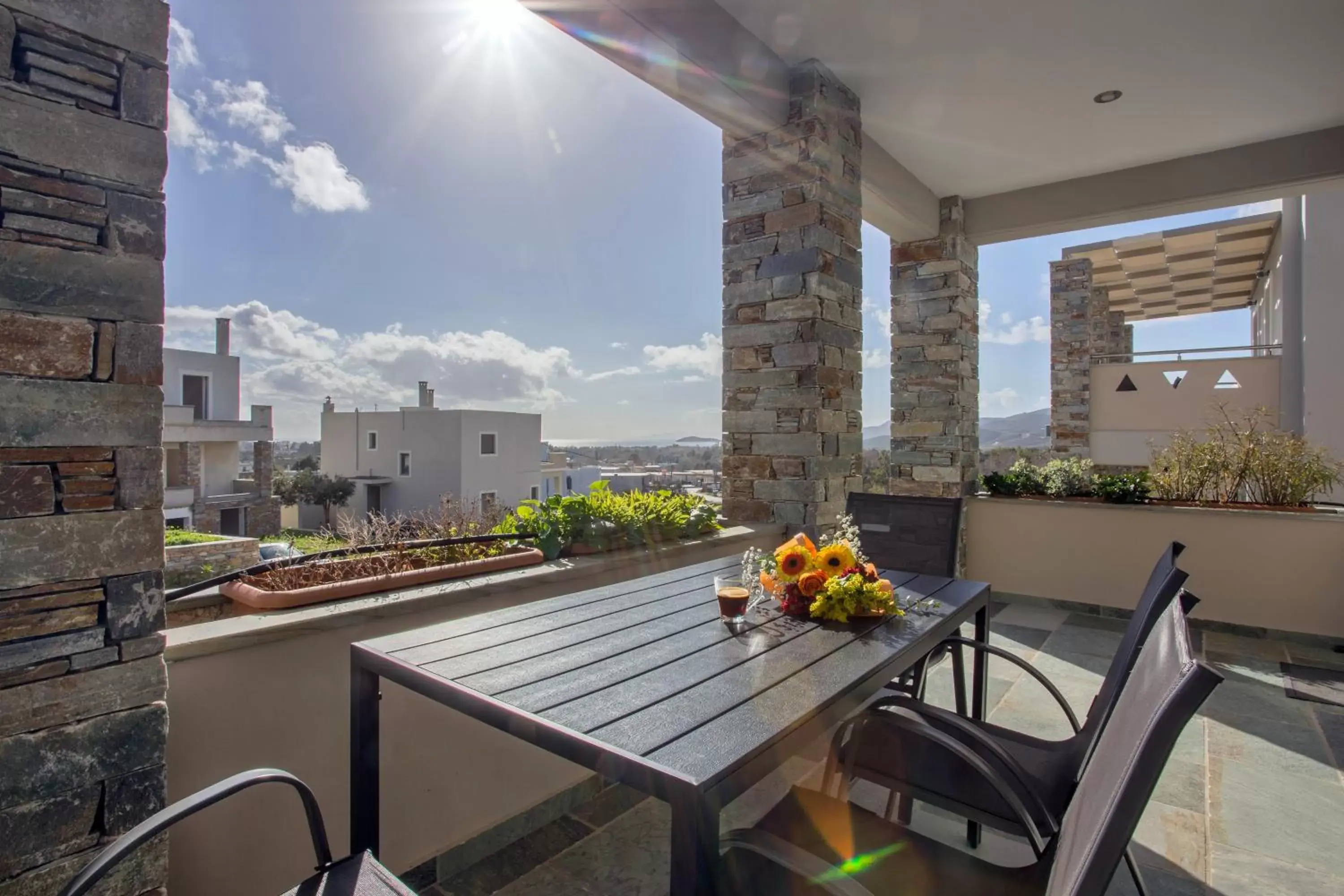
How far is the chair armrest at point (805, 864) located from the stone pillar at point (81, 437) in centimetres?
115

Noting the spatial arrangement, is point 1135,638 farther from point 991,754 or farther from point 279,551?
point 279,551

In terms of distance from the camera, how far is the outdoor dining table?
1.06m

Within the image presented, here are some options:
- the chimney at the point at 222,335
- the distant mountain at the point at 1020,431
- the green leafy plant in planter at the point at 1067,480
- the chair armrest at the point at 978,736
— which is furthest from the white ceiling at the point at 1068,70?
the chimney at the point at 222,335

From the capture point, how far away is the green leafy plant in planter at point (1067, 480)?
5.14m

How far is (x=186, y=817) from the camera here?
105 centimetres

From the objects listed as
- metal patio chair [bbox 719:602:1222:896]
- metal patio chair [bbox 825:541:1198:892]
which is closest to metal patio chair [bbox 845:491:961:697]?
metal patio chair [bbox 825:541:1198:892]

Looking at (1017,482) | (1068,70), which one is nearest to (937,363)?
(1017,482)

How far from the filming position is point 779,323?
3580mm

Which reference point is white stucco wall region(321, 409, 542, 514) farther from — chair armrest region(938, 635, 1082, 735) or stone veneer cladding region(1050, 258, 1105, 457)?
stone veneer cladding region(1050, 258, 1105, 457)

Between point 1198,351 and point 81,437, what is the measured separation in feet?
33.9

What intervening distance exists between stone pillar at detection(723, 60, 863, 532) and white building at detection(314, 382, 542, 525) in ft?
13.6

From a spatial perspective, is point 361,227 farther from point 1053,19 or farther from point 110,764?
point 110,764

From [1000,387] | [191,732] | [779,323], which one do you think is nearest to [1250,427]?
[1000,387]

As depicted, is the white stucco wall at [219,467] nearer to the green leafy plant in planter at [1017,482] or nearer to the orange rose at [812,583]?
the green leafy plant in planter at [1017,482]
